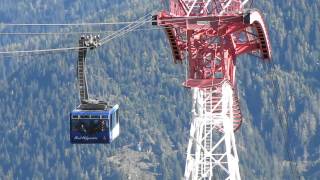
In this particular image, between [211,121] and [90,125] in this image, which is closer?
[90,125]

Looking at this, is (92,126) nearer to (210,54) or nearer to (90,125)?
(90,125)

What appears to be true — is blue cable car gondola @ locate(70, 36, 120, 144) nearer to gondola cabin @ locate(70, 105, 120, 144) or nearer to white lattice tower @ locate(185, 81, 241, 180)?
gondola cabin @ locate(70, 105, 120, 144)

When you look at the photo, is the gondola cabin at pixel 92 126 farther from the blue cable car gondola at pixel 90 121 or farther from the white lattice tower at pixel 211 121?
the white lattice tower at pixel 211 121

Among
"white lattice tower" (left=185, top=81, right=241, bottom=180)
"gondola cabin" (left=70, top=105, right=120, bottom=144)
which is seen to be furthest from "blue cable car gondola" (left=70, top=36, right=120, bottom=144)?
"white lattice tower" (left=185, top=81, right=241, bottom=180)

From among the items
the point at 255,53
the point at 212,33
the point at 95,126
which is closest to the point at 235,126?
the point at 255,53

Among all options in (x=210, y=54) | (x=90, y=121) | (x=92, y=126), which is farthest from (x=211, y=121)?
(x=90, y=121)
